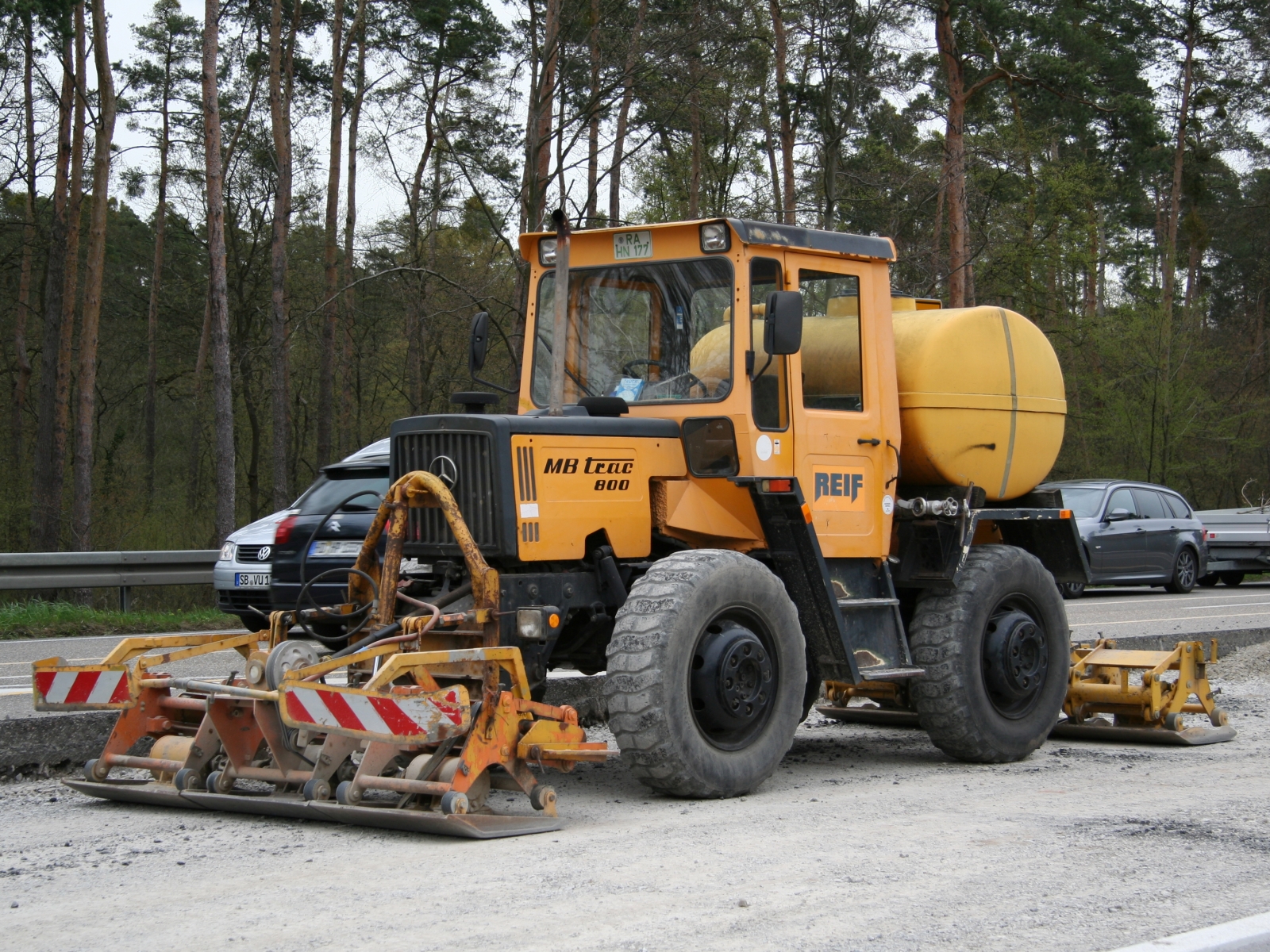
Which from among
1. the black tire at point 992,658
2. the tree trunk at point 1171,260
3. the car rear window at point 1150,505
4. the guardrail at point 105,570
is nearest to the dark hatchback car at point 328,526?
the guardrail at point 105,570

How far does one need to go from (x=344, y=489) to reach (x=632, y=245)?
6.60 meters

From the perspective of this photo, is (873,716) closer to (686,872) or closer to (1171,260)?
(686,872)

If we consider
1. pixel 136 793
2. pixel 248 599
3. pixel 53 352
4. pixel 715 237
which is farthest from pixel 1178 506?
pixel 53 352

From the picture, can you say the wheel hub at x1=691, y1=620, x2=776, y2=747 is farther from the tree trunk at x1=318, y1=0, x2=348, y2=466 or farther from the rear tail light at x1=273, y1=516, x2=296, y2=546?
the tree trunk at x1=318, y1=0, x2=348, y2=466

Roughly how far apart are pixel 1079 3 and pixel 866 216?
9232 millimetres

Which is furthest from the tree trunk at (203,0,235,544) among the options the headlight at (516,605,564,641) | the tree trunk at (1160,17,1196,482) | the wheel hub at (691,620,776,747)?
the tree trunk at (1160,17,1196,482)

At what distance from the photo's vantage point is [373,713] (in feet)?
18.3

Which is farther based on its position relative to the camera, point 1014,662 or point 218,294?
point 218,294

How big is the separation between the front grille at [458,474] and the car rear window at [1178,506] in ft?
60.8

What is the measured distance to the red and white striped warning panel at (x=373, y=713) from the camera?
5570mm

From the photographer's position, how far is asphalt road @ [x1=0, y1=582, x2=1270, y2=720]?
35.5 feet

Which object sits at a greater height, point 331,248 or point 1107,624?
point 331,248

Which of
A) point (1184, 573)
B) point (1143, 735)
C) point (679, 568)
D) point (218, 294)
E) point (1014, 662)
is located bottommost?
point (1143, 735)

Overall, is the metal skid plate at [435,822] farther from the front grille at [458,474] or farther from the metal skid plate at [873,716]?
the metal skid plate at [873,716]
